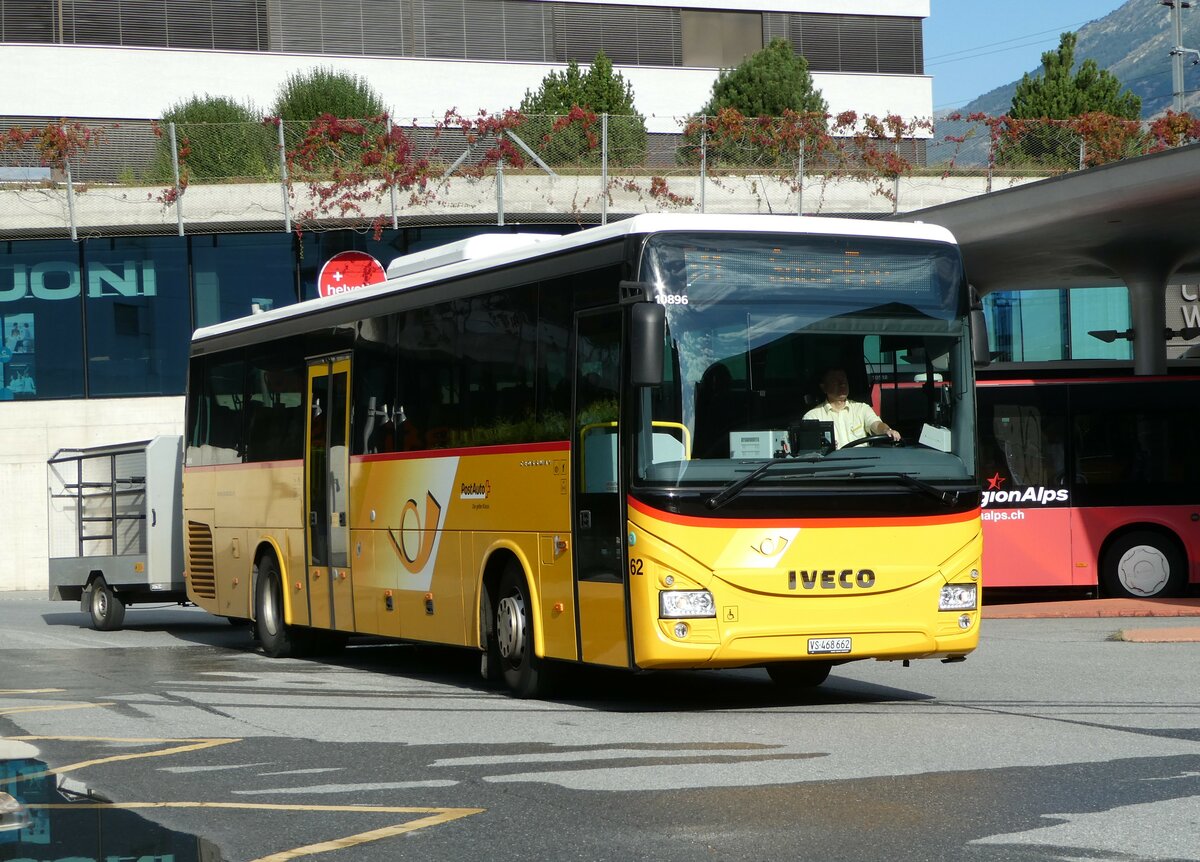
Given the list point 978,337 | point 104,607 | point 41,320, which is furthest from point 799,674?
point 41,320

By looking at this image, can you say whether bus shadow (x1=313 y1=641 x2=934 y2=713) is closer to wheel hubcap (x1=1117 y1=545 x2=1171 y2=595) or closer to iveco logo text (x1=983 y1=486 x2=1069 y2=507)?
iveco logo text (x1=983 y1=486 x2=1069 y2=507)

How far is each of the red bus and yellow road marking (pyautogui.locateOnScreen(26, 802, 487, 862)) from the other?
621 inches

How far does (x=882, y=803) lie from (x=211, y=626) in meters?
17.1

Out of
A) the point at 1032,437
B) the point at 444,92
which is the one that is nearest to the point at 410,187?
the point at 1032,437

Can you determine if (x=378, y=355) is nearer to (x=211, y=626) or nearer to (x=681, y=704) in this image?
(x=681, y=704)

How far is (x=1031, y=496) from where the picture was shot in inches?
886

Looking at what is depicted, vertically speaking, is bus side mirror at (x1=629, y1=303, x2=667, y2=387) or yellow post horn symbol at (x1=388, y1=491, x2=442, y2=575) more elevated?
bus side mirror at (x1=629, y1=303, x2=667, y2=387)

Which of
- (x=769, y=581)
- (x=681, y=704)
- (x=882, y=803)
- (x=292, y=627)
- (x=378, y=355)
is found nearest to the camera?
(x=882, y=803)

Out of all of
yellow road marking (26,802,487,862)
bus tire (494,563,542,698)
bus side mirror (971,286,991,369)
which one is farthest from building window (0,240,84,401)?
yellow road marking (26,802,487,862)

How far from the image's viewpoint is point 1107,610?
67.5ft

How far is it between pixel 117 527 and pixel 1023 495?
11.7 meters

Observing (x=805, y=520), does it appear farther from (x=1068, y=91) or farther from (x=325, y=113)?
(x=1068, y=91)

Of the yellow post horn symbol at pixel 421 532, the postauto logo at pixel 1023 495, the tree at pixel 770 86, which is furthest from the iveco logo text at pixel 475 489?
the tree at pixel 770 86

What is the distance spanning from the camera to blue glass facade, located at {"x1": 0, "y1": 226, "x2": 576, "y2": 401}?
33562 millimetres
